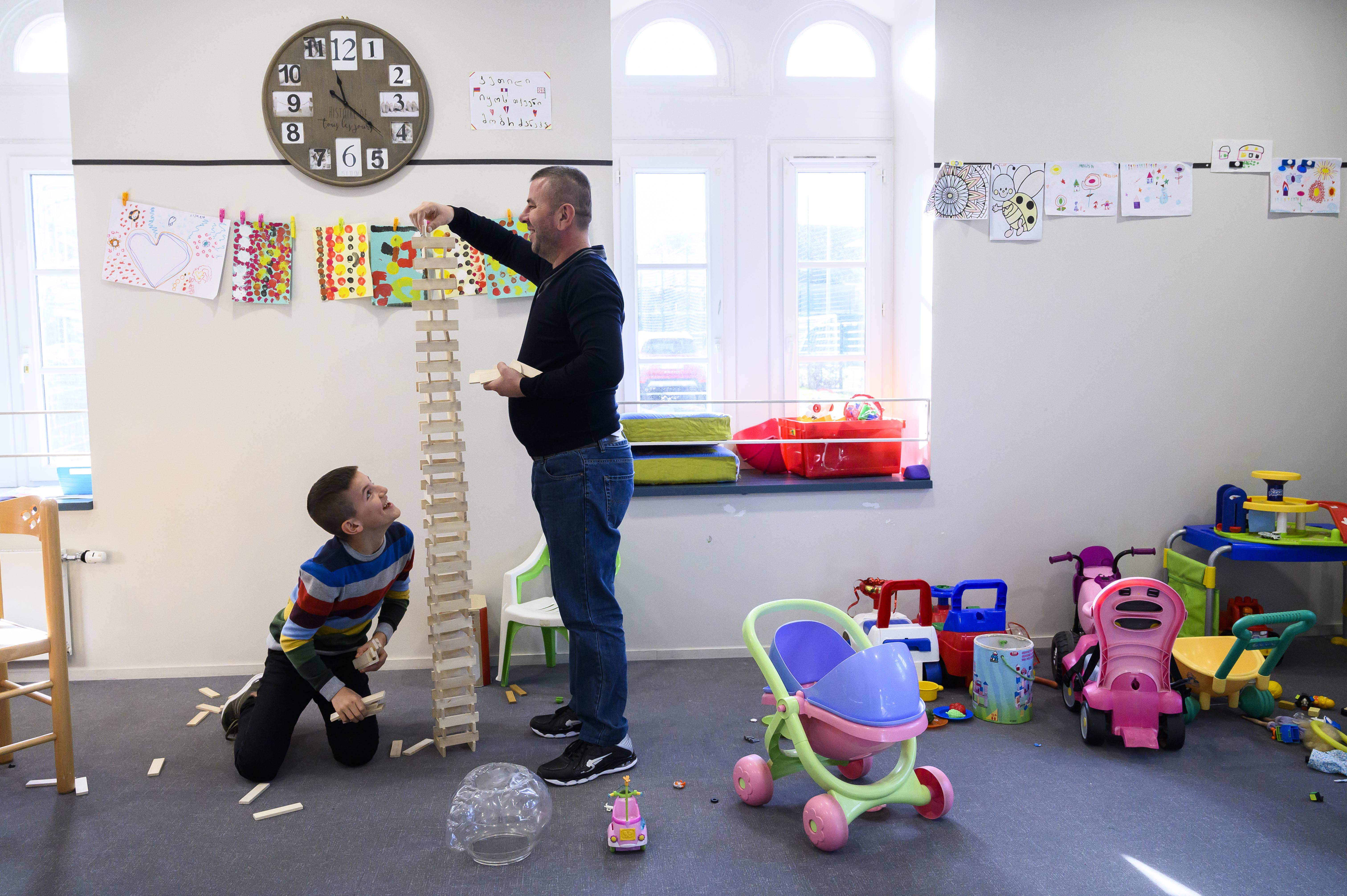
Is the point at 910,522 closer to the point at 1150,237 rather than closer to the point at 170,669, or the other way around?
the point at 1150,237

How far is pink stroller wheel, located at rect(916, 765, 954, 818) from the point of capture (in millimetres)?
2119

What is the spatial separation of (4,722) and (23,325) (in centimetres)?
231

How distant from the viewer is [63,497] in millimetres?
3350

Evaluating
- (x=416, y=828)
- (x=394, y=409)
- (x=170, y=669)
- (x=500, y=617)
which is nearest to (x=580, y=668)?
(x=416, y=828)

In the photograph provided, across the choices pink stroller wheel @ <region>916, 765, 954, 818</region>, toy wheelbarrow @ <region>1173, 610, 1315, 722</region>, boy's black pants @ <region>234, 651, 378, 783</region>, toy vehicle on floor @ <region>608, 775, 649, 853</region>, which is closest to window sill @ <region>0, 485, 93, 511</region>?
boy's black pants @ <region>234, 651, 378, 783</region>

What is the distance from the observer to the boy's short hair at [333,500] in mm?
2332

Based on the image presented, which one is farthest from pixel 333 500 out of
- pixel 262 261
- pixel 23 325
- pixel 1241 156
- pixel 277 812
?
pixel 1241 156

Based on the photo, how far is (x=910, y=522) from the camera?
11.5 ft

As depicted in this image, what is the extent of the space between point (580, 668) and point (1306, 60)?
365 centimetres

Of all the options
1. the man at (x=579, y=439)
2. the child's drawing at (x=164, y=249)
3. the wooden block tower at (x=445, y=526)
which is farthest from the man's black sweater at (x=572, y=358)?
the child's drawing at (x=164, y=249)

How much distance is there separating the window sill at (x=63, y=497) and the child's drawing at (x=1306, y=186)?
4656 mm

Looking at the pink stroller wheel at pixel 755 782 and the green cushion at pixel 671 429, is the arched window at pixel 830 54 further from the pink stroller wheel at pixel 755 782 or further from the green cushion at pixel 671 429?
the pink stroller wheel at pixel 755 782

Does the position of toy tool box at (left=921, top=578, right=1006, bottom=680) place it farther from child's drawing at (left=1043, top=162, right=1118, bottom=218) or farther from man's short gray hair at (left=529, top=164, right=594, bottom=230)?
man's short gray hair at (left=529, top=164, right=594, bottom=230)

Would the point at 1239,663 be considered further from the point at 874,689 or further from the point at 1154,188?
the point at 1154,188
